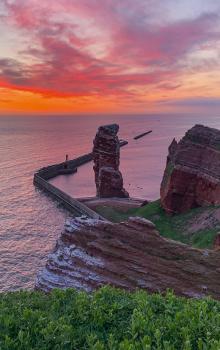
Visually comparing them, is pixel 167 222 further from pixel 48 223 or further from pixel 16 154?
pixel 16 154

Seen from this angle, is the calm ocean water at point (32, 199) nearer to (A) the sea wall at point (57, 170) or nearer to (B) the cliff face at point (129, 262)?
(A) the sea wall at point (57, 170)

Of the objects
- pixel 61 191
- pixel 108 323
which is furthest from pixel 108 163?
pixel 108 323

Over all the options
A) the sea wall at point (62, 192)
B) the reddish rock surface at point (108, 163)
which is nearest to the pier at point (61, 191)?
the sea wall at point (62, 192)

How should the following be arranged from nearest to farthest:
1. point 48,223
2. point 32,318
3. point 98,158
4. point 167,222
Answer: point 32,318 < point 167,222 < point 48,223 < point 98,158

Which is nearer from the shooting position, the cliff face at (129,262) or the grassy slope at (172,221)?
the cliff face at (129,262)

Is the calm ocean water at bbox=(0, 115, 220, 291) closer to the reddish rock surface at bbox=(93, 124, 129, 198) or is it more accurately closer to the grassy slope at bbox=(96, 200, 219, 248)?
the reddish rock surface at bbox=(93, 124, 129, 198)

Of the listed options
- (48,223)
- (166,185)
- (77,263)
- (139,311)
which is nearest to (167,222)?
(166,185)

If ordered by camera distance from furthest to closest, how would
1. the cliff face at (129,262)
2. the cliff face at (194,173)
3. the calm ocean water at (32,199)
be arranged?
the cliff face at (194,173), the calm ocean water at (32,199), the cliff face at (129,262)

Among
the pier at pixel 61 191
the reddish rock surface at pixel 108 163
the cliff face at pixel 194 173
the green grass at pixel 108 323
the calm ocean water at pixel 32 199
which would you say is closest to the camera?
the green grass at pixel 108 323
